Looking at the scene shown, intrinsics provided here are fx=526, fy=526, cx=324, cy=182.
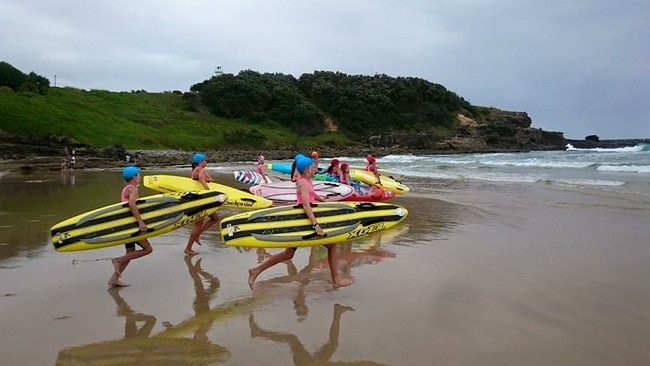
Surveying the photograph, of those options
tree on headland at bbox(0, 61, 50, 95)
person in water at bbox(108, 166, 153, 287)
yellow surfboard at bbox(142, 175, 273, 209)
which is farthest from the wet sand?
tree on headland at bbox(0, 61, 50, 95)

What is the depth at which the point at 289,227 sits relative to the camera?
6.33 m

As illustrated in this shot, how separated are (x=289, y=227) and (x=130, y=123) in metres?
52.4

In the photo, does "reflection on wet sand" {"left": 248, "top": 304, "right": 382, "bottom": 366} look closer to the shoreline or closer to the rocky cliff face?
the shoreline

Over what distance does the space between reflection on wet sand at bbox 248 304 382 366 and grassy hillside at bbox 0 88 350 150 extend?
125 ft

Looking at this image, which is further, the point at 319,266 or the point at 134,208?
the point at 319,266

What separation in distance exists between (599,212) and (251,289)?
1025 cm

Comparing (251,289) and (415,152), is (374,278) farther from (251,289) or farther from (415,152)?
(415,152)

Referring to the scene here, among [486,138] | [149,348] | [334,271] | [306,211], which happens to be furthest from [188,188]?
[486,138]

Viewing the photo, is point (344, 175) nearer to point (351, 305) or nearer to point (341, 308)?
point (351, 305)

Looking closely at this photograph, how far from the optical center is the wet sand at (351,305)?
4.42m

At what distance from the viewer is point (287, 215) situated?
6371 millimetres

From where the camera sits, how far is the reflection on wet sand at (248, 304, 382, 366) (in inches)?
167

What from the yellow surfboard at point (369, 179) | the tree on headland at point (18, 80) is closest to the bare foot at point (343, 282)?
the yellow surfboard at point (369, 179)

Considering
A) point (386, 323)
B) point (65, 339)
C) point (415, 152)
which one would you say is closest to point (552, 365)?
point (386, 323)
